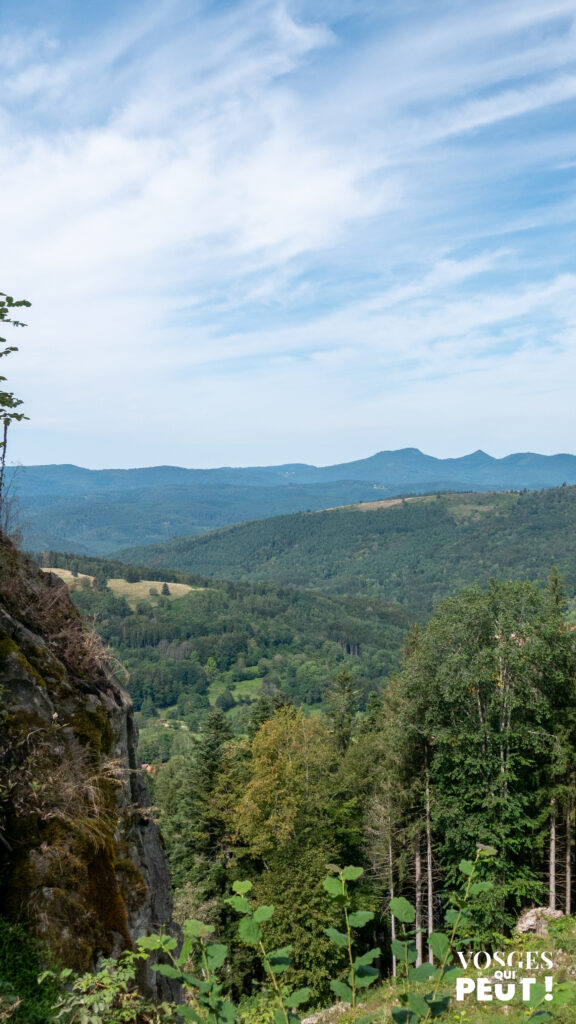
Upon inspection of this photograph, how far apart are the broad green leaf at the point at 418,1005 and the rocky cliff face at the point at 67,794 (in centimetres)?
572

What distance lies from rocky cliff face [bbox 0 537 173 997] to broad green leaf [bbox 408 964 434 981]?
5652 mm

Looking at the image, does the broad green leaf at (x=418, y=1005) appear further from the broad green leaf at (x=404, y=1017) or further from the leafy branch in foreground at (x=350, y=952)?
the leafy branch in foreground at (x=350, y=952)

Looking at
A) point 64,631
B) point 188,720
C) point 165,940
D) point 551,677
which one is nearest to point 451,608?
point 551,677

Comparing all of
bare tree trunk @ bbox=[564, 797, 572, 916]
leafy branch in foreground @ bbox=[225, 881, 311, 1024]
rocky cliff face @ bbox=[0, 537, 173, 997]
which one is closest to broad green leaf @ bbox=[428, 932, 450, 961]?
leafy branch in foreground @ bbox=[225, 881, 311, 1024]

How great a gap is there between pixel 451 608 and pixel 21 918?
18303 millimetres

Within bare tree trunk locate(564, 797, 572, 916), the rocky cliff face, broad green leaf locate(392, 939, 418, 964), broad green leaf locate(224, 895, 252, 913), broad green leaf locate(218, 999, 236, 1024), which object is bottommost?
bare tree trunk locate(564, 797, 572, 916)

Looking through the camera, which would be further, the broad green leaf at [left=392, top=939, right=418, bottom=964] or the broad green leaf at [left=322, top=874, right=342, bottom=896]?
the broad green leaf at [left=392, top=939, right=418, bottom=964]

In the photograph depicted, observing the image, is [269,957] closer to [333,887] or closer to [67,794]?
[333,887]

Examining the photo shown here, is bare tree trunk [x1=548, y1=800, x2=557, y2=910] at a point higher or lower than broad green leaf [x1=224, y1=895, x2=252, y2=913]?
lower

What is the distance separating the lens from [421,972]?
237cm

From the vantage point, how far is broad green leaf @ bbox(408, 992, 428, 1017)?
2223 millimetres

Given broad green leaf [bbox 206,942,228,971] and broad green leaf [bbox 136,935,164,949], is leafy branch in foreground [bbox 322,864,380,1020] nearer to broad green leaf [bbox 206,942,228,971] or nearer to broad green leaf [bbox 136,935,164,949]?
broad green leaf [bbox 206,942,228,971]

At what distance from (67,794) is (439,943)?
6.64 meters

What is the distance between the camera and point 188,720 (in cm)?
15650
